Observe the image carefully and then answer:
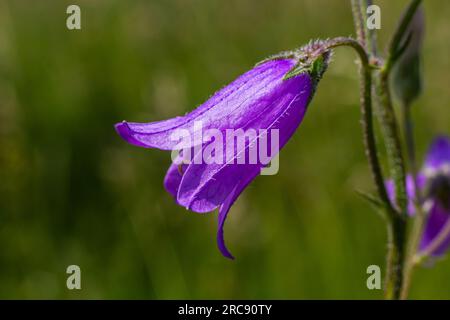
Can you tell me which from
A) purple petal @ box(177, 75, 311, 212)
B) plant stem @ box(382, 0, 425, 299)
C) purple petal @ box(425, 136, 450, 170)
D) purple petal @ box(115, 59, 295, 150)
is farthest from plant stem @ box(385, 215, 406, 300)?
purple petal @ box(425, 136, 450, 170)

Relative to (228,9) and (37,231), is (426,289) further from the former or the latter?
(228,9)

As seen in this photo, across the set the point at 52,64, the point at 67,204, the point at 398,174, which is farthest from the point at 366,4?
the point at 52,64

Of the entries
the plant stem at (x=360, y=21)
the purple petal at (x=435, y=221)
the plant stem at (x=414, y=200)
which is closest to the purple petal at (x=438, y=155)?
the purple petal at (x=435, y=221)

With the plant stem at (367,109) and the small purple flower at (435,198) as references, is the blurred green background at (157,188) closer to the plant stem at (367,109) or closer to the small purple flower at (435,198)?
the small purple flower at (435,198)

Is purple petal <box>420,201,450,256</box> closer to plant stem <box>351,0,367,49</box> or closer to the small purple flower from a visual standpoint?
the small purple flower

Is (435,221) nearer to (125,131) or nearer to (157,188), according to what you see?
(125,131)

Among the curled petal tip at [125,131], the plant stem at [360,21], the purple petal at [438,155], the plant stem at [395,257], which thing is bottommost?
the plant stem at [395,257]
